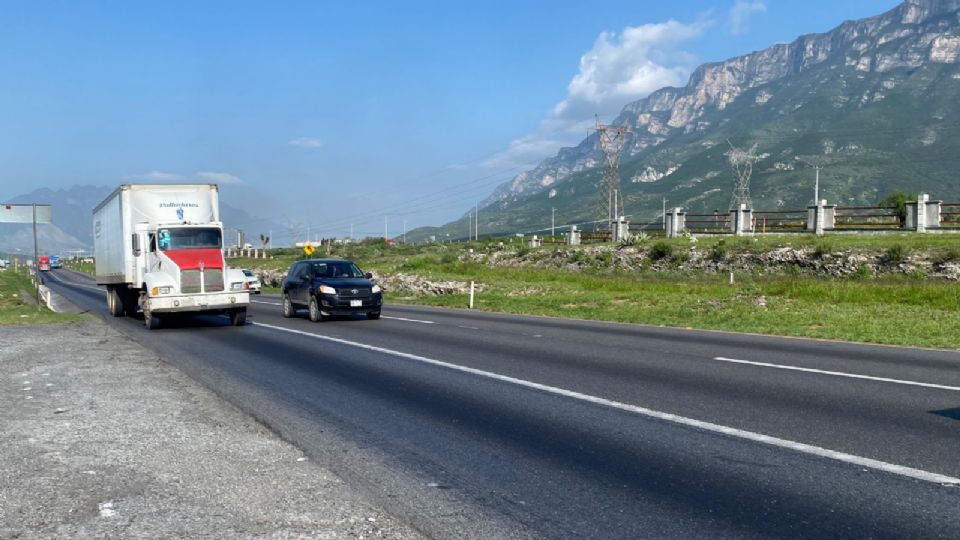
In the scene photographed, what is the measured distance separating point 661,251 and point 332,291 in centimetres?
2749

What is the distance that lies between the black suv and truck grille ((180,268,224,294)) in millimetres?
2795

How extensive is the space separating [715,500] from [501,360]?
8.03 m

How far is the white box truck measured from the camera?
67.7 feet

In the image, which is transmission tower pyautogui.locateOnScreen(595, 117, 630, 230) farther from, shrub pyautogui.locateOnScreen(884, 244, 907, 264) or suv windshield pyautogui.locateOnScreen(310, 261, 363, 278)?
suv windshield pyautogui.locateOnScreen(310, 261, 363, 278)

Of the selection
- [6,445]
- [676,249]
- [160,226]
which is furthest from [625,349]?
[676,249]

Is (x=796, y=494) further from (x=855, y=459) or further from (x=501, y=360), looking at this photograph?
(x=501, y=360)

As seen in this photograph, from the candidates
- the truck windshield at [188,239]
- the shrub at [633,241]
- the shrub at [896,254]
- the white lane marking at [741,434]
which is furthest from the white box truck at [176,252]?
the shrub at [633,241]

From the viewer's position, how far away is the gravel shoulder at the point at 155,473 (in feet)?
17.3

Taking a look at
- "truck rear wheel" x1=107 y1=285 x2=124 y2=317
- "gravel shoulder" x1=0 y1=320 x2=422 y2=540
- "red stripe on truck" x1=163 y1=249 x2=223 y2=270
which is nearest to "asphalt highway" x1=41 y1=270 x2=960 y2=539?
"gravel shoulder" x1=0 y1=320 x2=422 y2=540

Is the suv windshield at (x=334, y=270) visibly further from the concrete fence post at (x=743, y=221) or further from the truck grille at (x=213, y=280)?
the concrete fence post at (x=743, y=221)

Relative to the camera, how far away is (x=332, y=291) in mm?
22188

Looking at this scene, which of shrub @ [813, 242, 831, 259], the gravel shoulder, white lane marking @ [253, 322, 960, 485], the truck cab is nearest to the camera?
the gravel shoulder

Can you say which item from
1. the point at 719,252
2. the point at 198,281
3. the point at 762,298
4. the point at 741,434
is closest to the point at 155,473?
the point at 741,434

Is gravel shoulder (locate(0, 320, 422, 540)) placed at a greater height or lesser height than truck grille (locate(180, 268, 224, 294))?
lesser
